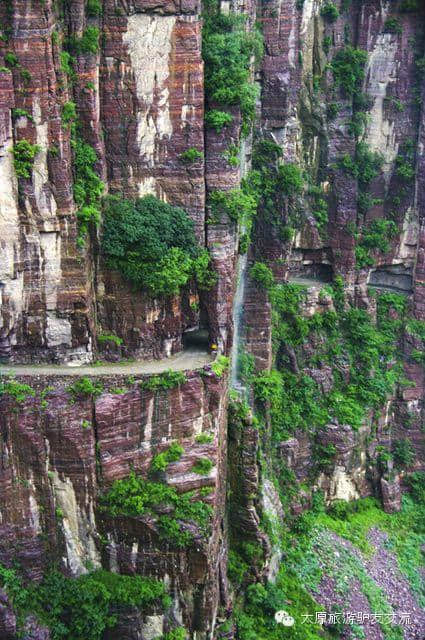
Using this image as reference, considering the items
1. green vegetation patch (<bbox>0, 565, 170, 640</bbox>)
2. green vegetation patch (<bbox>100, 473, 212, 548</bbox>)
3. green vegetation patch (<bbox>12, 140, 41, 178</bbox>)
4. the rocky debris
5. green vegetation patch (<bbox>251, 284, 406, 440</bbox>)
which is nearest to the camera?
green vegetation patch (<bbox>12, 140, 41, 178</bbox>)

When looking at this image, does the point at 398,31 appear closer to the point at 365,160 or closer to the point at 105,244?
the point at 365,160

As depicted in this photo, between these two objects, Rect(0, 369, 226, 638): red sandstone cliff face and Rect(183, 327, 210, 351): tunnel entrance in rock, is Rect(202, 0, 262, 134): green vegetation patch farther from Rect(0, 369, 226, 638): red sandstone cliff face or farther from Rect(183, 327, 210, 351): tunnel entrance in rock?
Rect(0, 369, 226, 638): red sandstone cliff face

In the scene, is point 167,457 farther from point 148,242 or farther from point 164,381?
point 148,242

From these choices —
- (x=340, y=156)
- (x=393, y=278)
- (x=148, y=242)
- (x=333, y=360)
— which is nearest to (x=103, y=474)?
(x=148, y=242)

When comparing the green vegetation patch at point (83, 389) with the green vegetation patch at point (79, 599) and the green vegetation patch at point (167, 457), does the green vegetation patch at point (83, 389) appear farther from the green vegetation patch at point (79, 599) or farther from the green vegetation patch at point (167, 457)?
the green vegetation patch at point (79, 599)

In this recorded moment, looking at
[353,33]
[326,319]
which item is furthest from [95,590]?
[353,33]

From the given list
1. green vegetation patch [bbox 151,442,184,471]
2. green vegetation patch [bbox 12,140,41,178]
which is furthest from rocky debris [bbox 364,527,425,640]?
green vegetation patch [bbox 12,140,41,178]
